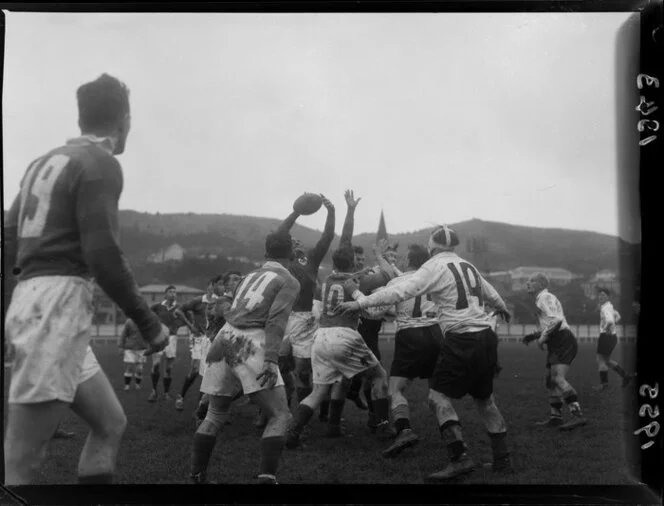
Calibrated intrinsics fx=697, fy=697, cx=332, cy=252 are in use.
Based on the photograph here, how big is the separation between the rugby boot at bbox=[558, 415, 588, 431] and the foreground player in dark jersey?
3.34m

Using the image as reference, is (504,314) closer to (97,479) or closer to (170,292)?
(170,292)

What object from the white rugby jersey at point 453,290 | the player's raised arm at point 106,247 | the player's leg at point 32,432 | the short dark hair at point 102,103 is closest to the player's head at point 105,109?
the short dark hair at point 102,103

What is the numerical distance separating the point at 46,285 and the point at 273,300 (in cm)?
171

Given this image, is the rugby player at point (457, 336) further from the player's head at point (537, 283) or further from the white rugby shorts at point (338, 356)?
the white rugby shorts at point (338, 356)

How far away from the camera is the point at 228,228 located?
5.81 m

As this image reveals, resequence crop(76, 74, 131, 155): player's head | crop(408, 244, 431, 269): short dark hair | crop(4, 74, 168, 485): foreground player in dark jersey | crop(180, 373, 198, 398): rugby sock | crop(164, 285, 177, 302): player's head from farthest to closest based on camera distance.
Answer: crop(180, 373, 198, 398): rugby sock
crop(408, 244, 431, 269): short dark hair
crop(164, 285, 177, 302): player's head
crop(76, 74, 131, 155): player's head
crop(4, 74, 168, 485): foreground player in dark jersey

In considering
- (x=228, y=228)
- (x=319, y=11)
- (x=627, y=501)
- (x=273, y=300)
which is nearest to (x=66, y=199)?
(x=228, y=228)

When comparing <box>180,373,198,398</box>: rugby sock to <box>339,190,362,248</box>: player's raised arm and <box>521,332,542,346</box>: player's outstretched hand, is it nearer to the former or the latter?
<box>339,190,362,248</box>: player's raised arm

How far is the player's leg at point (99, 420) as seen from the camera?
184 inches

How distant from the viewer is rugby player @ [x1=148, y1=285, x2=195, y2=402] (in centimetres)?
574

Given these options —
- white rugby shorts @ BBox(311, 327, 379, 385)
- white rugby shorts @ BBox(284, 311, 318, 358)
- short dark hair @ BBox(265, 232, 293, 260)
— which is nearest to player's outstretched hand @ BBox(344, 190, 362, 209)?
short dark hair @ BBox(265, 232, 293, 260)

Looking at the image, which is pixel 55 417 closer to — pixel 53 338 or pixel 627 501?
pixel 53 338

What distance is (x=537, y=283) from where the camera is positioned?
5785mm

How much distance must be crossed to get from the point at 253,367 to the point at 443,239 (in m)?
1.90
